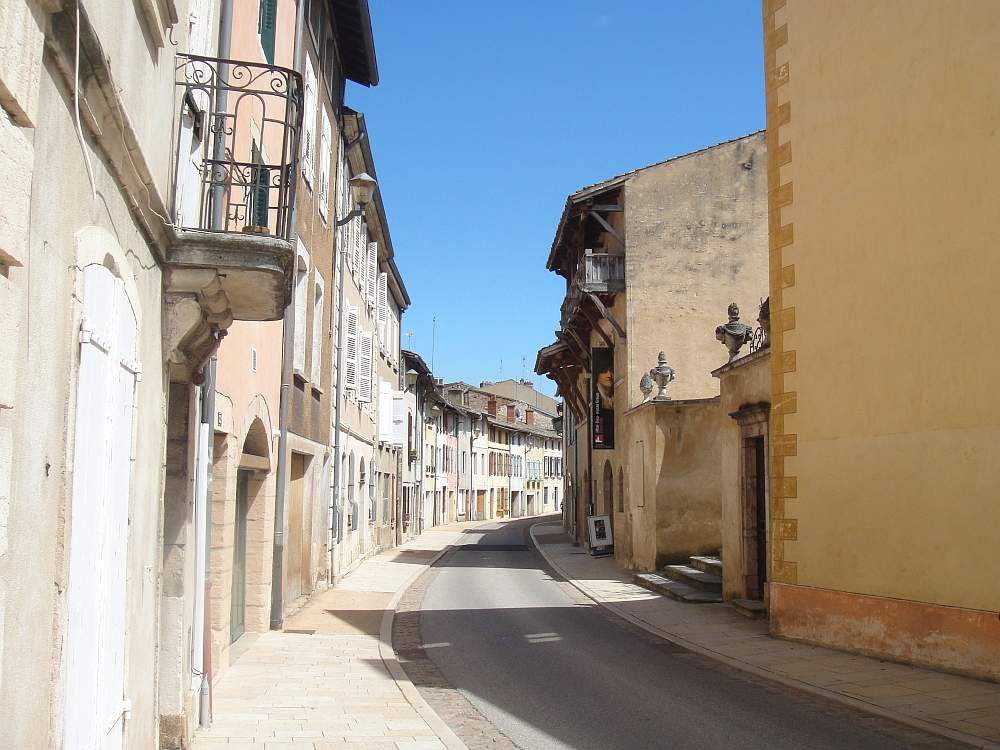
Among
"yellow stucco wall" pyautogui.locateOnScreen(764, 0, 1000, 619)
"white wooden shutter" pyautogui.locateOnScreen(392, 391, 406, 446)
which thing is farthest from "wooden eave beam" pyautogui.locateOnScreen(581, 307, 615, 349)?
"yellow stucco wall" pyautogui.locateOnScreen(764, 0, 1000, 619)

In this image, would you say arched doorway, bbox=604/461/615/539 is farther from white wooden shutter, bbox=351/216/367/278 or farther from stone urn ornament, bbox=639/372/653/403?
white wooden shutter, bbox=351/216/367/278

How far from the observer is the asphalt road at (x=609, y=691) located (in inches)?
308

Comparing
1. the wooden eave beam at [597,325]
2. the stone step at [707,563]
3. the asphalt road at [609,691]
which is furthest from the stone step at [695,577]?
the wooden eave beam at [597,325]

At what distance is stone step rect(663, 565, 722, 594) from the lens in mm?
18156

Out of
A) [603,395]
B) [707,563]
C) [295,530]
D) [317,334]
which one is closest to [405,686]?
[295,530]

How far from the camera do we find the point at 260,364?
39.3 ft

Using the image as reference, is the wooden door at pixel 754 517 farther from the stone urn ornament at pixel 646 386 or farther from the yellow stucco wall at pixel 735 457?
the stone urn ornament at pixel 646 386

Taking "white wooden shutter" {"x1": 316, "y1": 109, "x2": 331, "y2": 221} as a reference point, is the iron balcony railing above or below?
below

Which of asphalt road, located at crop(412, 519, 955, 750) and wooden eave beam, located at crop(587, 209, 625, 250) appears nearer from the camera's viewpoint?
asphalt road, located at crop(412, 519, 955, 750)

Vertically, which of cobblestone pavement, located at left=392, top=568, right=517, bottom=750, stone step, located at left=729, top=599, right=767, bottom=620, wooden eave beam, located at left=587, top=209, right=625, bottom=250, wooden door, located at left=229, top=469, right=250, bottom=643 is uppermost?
wooden eave beam, located at left=587, top=209, right=625, bottom=250

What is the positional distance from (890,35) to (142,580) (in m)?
10.5

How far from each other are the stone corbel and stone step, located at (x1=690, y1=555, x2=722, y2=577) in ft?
45.6

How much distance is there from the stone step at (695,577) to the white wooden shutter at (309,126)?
33.0 feet

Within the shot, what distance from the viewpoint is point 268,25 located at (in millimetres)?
12438
